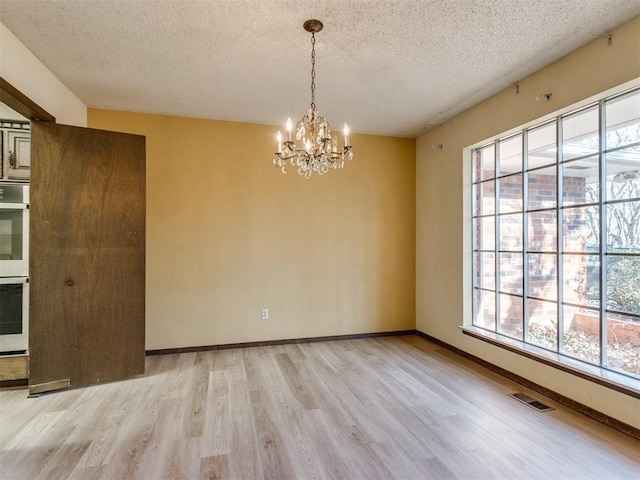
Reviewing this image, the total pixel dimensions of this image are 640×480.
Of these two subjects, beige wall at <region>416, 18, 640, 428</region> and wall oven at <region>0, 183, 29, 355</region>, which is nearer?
beige wall at <region>416, 18, 640, 428</region>

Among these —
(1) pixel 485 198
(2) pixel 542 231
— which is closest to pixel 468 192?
(1) pixel 485 198

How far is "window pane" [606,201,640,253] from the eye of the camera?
2.43 meters

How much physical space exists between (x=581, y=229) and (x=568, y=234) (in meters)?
0.12

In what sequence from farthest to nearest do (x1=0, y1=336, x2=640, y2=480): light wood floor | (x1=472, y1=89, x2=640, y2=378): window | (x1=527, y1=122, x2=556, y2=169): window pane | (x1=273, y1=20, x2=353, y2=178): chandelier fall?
1. (x1=527, y1=122, x2=556, y2=169): window pane
2. (x1=472, y1=89, x2=640, y2=378): window
3. (x1=273, y1=20, x2=353, y2=178): chandelier
4. (x1=0, y1=336, x2=640, y2=480): light wood floor

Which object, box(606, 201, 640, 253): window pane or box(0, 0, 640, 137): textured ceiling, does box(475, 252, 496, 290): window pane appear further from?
box(0, 0, 640, 137): textured ceiling

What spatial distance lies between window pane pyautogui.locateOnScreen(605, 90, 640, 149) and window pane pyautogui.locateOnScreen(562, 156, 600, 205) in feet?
0.62

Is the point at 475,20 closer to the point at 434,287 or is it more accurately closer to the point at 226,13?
the point at 226,13

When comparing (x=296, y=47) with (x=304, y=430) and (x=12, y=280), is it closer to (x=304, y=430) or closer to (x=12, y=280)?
(x=304, y=430)

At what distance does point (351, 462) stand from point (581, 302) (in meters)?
2.29

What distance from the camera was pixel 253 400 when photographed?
284 centimetres

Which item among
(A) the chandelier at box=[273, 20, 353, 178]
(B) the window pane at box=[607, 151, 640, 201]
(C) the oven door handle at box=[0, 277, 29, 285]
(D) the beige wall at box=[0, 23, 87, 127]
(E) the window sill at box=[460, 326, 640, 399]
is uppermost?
(D) the beige wall at box=[0, 23, 87, 127]

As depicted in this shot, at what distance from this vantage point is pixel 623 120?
2533 mm

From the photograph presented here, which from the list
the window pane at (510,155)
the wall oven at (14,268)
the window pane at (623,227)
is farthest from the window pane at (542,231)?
the wall oven at (14,268)

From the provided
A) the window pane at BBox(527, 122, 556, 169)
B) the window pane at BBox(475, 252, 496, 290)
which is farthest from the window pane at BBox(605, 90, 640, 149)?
the window pane at BBox(475, 252, 496, 290)
